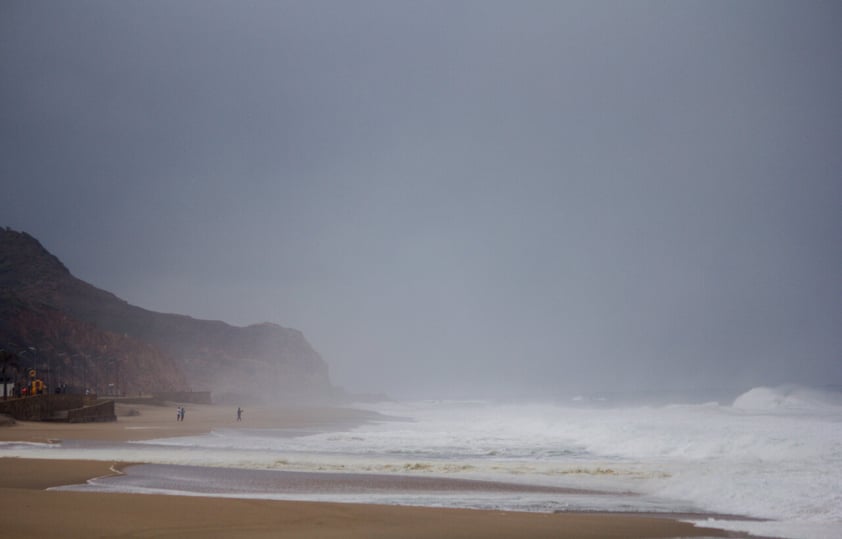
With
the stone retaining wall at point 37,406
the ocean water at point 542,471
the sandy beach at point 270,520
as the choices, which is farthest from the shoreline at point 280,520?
the stone retaining wall at point 37,406

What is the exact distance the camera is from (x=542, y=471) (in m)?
19.0

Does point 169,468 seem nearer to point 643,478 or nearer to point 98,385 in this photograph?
point 643,478

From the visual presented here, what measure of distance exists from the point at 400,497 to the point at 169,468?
749 cm

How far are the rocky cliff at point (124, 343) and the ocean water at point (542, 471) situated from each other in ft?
167

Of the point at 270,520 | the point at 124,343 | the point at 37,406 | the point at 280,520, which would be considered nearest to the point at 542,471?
the point at 280,520

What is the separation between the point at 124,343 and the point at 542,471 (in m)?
90.9

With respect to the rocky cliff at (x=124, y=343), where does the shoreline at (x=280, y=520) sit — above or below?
below

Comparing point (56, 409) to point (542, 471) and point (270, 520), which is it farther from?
point (270, 520)

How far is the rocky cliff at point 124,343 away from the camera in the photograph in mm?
84188

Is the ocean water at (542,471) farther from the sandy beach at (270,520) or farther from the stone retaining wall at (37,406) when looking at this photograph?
the stone retaining wall at (37,406)

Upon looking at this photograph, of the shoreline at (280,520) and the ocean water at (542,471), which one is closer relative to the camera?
the shoreline at (280,520)

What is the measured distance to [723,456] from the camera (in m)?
22.6

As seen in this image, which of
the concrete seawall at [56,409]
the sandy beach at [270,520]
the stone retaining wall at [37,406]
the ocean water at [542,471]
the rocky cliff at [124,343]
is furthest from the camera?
the rocky cliff at [124,343]

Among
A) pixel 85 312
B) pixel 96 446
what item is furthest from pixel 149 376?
pixel 96 446
